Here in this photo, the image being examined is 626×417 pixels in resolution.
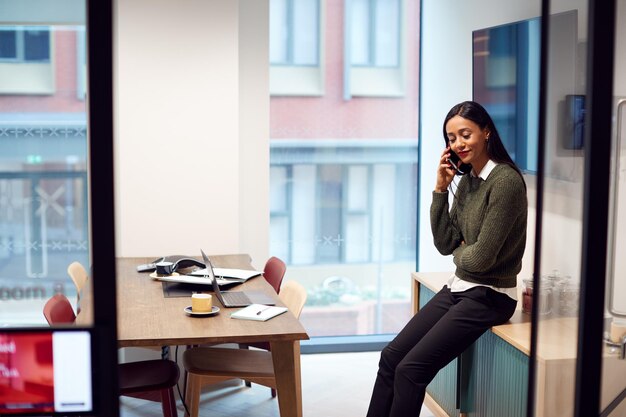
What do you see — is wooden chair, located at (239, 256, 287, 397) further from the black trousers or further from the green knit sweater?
the green knit sweater

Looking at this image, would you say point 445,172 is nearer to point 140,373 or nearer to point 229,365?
point 229,365

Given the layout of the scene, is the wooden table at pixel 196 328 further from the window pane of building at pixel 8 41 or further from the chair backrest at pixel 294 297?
the window pane of building at pixel 8 41

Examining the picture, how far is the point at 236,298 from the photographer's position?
376cm

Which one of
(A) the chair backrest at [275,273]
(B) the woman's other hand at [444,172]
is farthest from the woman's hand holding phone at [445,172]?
(A) the chair backrest at [275,273]

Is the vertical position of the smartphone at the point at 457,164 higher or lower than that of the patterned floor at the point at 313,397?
higher

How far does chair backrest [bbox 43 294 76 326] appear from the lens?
338cm

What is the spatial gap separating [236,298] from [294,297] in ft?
1.11

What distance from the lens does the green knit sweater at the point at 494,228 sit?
332 centimetres

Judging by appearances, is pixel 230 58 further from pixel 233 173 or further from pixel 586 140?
pixel 586 140

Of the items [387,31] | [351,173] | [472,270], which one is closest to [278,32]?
[387,31]

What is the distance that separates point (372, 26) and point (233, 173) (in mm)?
1567

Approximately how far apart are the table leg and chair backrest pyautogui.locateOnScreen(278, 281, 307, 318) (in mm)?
316

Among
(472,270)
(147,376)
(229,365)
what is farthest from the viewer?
(229,365)

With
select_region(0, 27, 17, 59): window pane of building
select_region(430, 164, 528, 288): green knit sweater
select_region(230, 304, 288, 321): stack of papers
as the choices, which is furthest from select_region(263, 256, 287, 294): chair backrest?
select_region(0, 27, 17, 59): window pane of building
